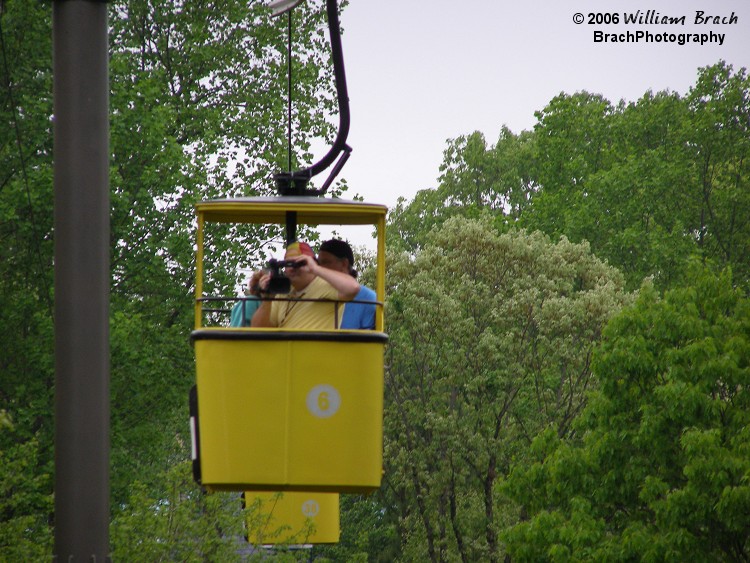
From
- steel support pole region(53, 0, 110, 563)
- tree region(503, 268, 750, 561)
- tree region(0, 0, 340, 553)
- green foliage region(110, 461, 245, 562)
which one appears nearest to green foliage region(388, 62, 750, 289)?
tree region(0, 0, 340, 553)

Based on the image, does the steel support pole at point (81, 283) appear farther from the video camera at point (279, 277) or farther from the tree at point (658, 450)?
the tree at point (658, 450)

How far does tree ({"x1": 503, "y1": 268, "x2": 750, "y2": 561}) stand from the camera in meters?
22.7

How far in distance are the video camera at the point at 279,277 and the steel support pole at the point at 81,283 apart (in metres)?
1.68

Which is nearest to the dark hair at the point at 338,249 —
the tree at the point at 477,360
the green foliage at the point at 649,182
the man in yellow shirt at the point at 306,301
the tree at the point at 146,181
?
the man in yellow shirt at the point at 306,301

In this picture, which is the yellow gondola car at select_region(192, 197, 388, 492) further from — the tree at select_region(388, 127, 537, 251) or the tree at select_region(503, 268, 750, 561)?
the tree at select_region(388, 127, 537, 251)

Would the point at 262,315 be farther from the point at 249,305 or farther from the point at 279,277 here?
the point at 279,277

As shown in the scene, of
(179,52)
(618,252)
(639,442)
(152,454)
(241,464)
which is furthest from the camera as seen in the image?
(618,252)

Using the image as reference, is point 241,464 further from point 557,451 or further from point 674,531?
point 557,451

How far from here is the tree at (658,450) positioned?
22734mm

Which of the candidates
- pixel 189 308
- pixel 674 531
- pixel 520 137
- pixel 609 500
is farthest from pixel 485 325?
pixel 520 137

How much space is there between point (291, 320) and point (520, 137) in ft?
176

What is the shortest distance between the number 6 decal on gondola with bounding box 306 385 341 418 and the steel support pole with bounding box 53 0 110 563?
6.03 ft

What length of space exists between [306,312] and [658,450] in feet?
57.4

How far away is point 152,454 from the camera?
30000mm
